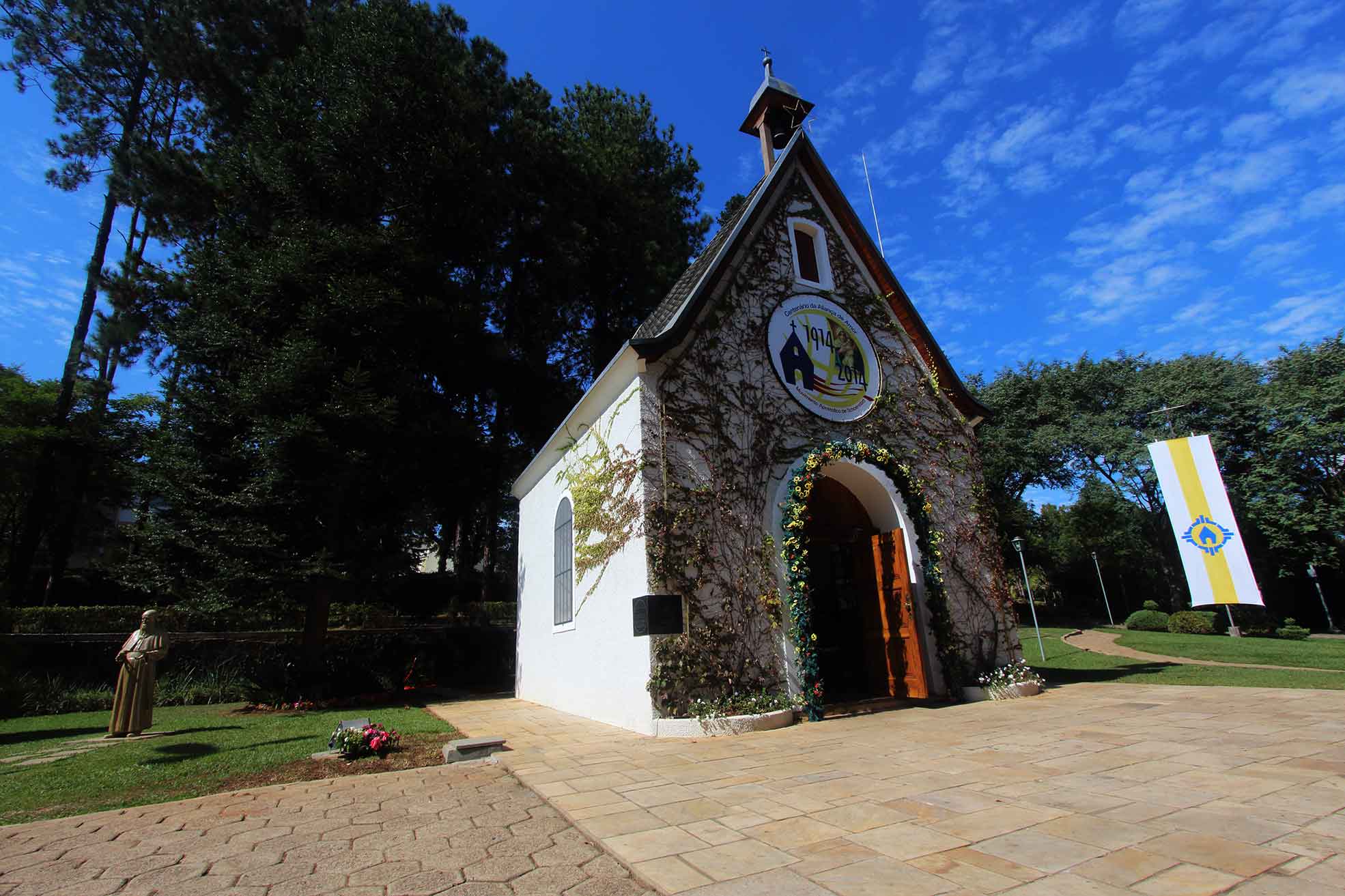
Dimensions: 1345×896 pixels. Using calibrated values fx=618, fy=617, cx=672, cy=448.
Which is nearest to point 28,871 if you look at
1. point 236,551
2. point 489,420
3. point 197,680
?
point 236,551

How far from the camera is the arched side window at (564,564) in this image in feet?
36.1

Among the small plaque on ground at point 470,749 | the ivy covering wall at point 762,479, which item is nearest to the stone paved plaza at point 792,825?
the small plaque on ground at point 470,749

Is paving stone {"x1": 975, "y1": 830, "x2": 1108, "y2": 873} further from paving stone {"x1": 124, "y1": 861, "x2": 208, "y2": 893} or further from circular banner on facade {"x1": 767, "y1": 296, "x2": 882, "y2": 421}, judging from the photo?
circular banner on facade {"x1": 767, "y1": 296, "x2": 882, "y2": 421}

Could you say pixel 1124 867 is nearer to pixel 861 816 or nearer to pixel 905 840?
pixel 905 840

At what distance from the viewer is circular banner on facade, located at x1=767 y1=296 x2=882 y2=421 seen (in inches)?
380

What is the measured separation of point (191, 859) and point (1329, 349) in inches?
1633

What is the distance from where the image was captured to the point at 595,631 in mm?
9227

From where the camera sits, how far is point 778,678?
320 inches

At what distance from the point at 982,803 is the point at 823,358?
7148 mm

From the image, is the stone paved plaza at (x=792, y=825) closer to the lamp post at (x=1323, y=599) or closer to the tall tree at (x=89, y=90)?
the tall tree at (x=89, y=90)

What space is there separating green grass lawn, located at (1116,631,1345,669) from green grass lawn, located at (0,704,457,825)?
17757 millimetres

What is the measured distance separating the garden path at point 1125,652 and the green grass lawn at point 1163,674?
0.50 metres

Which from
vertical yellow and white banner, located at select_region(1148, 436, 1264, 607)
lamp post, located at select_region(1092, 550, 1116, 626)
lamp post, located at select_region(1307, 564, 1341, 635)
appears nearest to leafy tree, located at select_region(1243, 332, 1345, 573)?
lamp post, located at select_region(1307, 564, 1341, 635)

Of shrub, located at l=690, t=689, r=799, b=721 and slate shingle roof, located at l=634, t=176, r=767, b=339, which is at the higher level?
slate shingle roof, located at l=634, t=176, r=767, b=339
